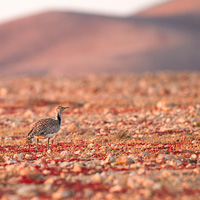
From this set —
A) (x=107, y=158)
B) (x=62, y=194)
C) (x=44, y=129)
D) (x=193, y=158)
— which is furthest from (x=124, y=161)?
(x=44, y=129)

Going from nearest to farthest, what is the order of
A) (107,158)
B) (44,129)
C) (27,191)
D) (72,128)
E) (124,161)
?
(27,191)
(124,161)
(107,158)
(44,129)
(72,128)

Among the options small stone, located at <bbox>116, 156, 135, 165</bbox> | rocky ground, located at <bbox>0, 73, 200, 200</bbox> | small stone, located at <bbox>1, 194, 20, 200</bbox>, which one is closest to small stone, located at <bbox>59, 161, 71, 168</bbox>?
rocky ground, located at <bbox>0, 73, 200, 200</bbox>

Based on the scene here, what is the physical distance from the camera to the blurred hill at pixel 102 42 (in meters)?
95.4

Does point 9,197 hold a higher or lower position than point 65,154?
lower

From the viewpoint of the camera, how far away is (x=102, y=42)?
11306 centimetres

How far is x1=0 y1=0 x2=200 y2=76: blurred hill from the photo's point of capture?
95.4 metres

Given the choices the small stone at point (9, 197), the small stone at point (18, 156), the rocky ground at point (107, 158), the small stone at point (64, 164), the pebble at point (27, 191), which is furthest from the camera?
the small stone at point (18, 156)

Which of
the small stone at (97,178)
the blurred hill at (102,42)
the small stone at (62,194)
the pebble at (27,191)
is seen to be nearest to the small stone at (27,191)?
the pebble at (27,191)

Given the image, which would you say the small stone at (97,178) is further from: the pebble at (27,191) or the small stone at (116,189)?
the pebble at (27,191)

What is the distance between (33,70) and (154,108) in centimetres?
8040

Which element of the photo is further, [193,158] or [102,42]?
[102,42]

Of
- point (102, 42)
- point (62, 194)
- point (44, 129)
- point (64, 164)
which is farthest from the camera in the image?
point (102, 42)

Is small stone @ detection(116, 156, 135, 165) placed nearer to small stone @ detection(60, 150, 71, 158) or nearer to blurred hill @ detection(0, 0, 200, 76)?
small stone @ detection(60, 150, 71, 158)

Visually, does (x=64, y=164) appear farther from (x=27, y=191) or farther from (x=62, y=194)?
(x=62, y=194)
